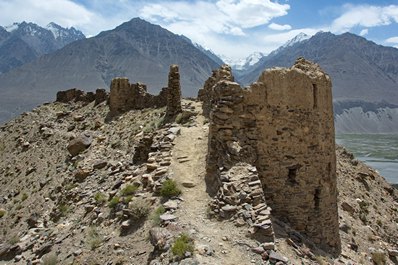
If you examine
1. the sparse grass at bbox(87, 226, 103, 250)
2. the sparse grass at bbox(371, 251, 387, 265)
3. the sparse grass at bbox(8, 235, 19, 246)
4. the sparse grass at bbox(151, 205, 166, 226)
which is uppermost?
the sparse grass at bbox(151, 205, 166, 226)

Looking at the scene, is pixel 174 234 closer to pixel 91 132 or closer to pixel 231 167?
pixel 231 167

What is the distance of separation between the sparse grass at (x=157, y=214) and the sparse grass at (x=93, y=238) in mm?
1635

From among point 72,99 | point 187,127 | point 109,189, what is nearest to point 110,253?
point 109,189

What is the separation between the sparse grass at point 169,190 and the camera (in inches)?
495

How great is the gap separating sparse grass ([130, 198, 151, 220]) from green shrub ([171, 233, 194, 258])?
92.7 inches

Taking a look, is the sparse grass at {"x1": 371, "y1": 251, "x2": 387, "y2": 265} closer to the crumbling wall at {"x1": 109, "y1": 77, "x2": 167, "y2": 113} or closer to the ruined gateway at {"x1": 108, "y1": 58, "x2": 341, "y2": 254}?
the ruined gateway at {"x1": 108, "y1": 58, "x2": 341, "y2": 254}

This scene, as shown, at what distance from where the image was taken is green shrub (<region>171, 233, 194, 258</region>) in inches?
382

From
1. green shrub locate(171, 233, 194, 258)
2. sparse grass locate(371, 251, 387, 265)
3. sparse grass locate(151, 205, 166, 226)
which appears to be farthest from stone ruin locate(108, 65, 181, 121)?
green shrub locate(171, 233, 194, 258)

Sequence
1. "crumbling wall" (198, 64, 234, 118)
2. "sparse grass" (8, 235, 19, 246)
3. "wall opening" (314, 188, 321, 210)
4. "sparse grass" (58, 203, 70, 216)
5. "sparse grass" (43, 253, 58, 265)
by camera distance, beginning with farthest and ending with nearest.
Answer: "crumbling wall" (198, 64, 234, 118), "sparse grass" (58, 203, 70, 216), "sparse grass" (8, 235, 19, 246), "wall opening" (314, 188, 321, 210), "sparse grass" (43, 253, 58, 265)

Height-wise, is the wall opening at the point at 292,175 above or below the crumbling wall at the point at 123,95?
below

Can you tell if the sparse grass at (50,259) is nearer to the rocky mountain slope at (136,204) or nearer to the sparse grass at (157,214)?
the rocky mountain slope at (136,204)

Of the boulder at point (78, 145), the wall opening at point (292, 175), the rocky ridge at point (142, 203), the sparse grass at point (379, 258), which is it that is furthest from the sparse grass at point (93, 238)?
the boulder at point (78, 145)

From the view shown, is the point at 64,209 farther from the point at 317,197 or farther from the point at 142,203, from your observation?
the point at 317,197

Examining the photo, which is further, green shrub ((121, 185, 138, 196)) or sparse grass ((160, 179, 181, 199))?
green shrub ((121, 185, 138, 196))
